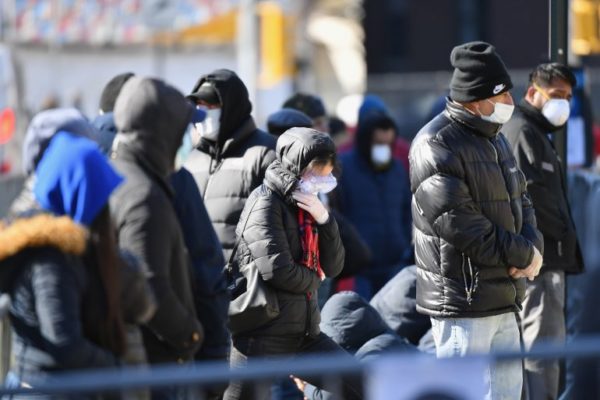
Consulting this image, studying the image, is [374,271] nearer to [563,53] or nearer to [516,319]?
[563,53]

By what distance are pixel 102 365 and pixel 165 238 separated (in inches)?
22.8

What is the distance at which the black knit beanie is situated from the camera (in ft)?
21.7

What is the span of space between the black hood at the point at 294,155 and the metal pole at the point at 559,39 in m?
1.87

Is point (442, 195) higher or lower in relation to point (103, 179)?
lower

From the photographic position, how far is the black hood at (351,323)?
7.26m

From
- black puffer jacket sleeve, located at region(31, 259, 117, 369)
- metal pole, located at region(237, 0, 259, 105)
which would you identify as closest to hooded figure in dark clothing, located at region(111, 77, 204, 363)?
black puffer jacket sleeve, located at region(31, 259, 117, 369)

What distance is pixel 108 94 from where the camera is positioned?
8.16 metres

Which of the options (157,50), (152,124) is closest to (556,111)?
(152,124)

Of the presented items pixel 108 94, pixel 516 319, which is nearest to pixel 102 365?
pixel 516 319

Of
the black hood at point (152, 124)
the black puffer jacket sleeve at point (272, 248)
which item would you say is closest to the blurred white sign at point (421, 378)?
the black hood at point (152, 124)

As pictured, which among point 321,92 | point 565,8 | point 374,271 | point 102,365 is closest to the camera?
point 102,365

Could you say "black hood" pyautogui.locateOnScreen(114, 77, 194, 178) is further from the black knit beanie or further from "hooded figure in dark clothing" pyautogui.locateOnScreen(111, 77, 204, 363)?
the black knit beanie

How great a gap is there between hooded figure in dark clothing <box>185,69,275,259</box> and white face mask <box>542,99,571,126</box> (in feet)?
5.56

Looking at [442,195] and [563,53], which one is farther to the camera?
[563,53]
